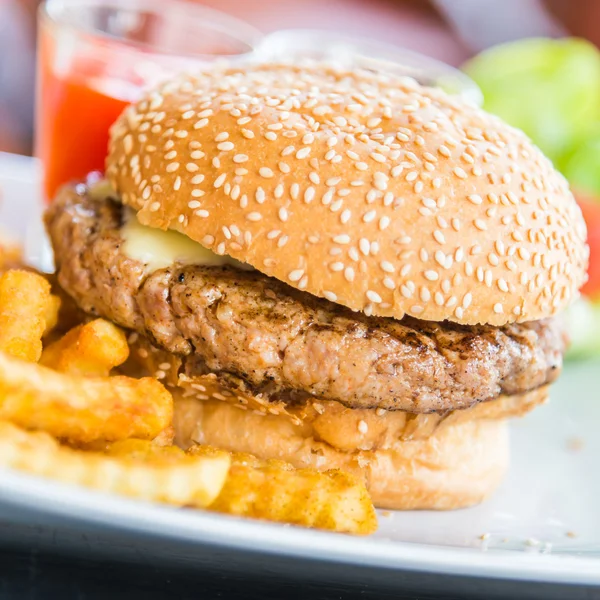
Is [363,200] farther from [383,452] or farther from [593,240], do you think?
[593,240]

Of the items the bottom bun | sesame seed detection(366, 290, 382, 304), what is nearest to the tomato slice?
the bottom bun

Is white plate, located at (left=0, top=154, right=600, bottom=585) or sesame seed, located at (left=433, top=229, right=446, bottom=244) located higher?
sesame seed, located at (left=433, top=229, right=446, bottom=244)

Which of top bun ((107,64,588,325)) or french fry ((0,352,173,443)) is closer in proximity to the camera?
french fry ((0,352,173,443))

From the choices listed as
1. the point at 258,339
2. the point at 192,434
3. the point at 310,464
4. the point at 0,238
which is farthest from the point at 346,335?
the point at 0,238

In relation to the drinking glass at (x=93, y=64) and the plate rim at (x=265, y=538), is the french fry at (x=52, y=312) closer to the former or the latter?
the plate rim at (x=265, y=538)

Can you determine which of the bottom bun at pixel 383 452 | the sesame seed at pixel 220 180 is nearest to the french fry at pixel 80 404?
the bottom bun at pixel 383 452

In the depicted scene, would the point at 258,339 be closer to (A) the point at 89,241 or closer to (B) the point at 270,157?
(B) the point at 270,157

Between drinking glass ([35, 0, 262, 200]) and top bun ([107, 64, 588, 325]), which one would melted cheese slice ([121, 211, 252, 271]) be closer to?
top bun ([107, 64, 588, 325])
